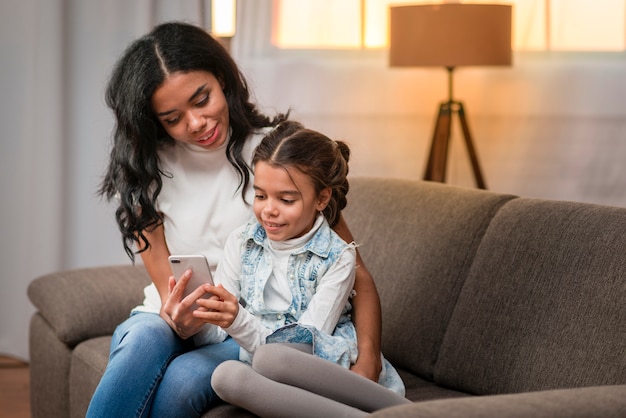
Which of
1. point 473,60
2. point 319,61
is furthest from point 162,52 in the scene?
point 319,61

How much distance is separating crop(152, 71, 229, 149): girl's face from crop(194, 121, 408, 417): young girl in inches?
7.3

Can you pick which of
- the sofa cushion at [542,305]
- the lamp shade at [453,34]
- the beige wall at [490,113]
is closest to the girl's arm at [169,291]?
the sofa cushion at [542,305]

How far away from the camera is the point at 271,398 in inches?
65.6

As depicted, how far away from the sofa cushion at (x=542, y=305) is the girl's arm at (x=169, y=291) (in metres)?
0.58

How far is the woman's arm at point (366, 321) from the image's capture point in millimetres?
1881

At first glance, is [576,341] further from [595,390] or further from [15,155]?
[15,155]

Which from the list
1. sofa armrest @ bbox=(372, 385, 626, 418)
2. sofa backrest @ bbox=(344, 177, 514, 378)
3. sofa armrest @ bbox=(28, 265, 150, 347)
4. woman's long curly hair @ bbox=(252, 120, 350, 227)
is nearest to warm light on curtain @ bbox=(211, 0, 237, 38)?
sofa armrest @ bbox=(28, 265, 150, 347)

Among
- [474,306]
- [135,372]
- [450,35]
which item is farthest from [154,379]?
[450,35]

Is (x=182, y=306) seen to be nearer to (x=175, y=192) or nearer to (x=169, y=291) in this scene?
(x=169, y=291)

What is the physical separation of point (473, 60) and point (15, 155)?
1.79 meters

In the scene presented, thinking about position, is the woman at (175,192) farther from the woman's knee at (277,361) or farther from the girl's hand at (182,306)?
the woman's knee at (277,361)

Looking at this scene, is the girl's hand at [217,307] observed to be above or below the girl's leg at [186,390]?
above

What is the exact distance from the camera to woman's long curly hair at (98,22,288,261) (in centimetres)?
209

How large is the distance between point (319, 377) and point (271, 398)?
0.09 meters
